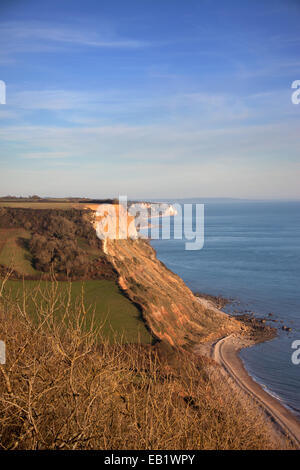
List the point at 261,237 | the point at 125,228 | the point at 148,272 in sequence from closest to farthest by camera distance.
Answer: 1. the point at 148,272
2. the point at 125,228
3. the point at 261,237

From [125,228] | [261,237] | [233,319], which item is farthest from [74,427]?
[261,237]

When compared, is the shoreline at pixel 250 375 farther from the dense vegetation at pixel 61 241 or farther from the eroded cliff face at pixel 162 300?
the dense vegetation at pixel 61 241

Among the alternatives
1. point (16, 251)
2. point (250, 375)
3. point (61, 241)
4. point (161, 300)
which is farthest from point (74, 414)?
point (61, 241)

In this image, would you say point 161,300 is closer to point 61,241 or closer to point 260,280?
point 61,241
